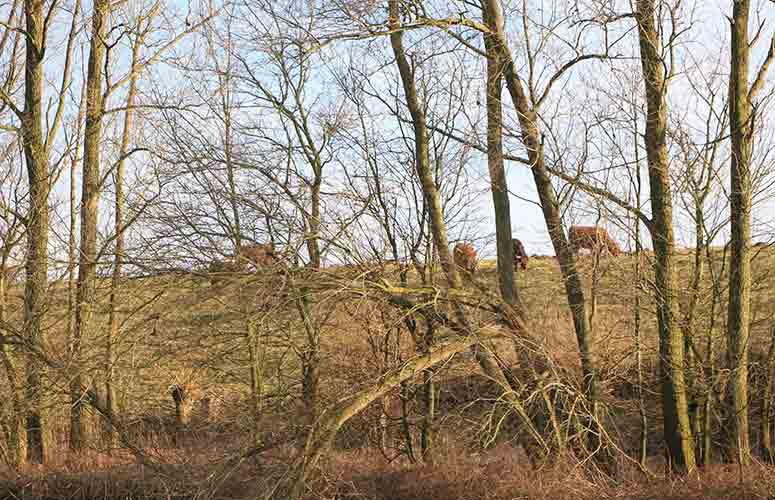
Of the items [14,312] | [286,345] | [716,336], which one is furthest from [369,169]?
[14,312]

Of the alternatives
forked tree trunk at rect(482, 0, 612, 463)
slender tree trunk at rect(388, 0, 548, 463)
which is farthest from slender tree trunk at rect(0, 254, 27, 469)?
forked tree trunk at rect(482, 0, 612, 463)

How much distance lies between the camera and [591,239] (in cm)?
1138

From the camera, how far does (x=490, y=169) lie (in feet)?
37.5

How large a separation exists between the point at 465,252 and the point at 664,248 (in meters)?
2.84

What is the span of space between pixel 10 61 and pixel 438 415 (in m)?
11.2

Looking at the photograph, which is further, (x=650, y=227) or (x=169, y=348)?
(x=650, y=227)

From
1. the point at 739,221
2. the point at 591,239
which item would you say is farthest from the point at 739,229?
the point at 591,239

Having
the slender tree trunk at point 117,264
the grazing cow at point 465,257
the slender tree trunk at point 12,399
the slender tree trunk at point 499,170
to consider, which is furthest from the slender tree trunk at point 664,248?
the slender tree trunk at point 12,399

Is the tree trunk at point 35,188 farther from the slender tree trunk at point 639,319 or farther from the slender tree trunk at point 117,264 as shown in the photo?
the slender tree trunk at point 639,319

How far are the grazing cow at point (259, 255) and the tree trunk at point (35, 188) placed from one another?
3679 millimetres

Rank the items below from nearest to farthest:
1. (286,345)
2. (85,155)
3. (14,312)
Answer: (286,345) → (14,312) → (85,155)

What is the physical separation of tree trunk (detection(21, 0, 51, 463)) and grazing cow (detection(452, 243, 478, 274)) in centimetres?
576

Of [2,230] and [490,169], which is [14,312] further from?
[490,169]

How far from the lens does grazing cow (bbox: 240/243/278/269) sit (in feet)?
30.9
